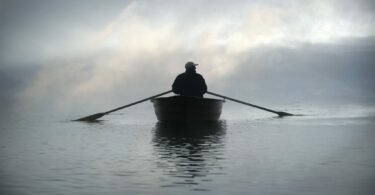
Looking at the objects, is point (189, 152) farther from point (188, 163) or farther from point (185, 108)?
point (185, 108)

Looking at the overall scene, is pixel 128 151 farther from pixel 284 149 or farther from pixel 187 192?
pixel 187 192

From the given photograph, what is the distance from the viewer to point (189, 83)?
87.4 feet

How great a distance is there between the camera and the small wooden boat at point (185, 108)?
25.5 meters

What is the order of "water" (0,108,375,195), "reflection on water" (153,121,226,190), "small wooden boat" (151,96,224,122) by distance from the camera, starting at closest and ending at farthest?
"water" (0,108,375,195) → "reflection on water" (153,121,226,190) → "small wooden boat" (151,96,224,122)

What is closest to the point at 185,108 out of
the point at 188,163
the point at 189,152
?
the point at 189,152

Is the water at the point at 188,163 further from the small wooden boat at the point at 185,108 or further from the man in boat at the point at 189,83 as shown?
the man in boat at the point at 189,83

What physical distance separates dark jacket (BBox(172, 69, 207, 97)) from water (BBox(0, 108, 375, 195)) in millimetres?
4336

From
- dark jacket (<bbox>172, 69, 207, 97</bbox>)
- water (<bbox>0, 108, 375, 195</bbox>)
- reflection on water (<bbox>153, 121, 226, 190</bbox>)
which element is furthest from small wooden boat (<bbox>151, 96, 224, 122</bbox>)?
water (<bbox>0, 108, 375, 195</bbox>)

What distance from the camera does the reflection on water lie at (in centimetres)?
1176

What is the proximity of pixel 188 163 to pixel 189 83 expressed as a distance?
13.4 m

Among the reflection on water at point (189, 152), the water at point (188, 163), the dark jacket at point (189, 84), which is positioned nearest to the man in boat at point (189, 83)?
the dark jacket at point (189, 84)

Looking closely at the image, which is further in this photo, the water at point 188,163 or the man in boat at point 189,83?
the man in boat at point 189,83

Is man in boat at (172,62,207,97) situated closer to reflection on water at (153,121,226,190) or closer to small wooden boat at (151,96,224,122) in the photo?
small wooden boat at (151,96,224,122)

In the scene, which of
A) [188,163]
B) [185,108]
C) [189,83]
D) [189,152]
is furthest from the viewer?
[189,83]
